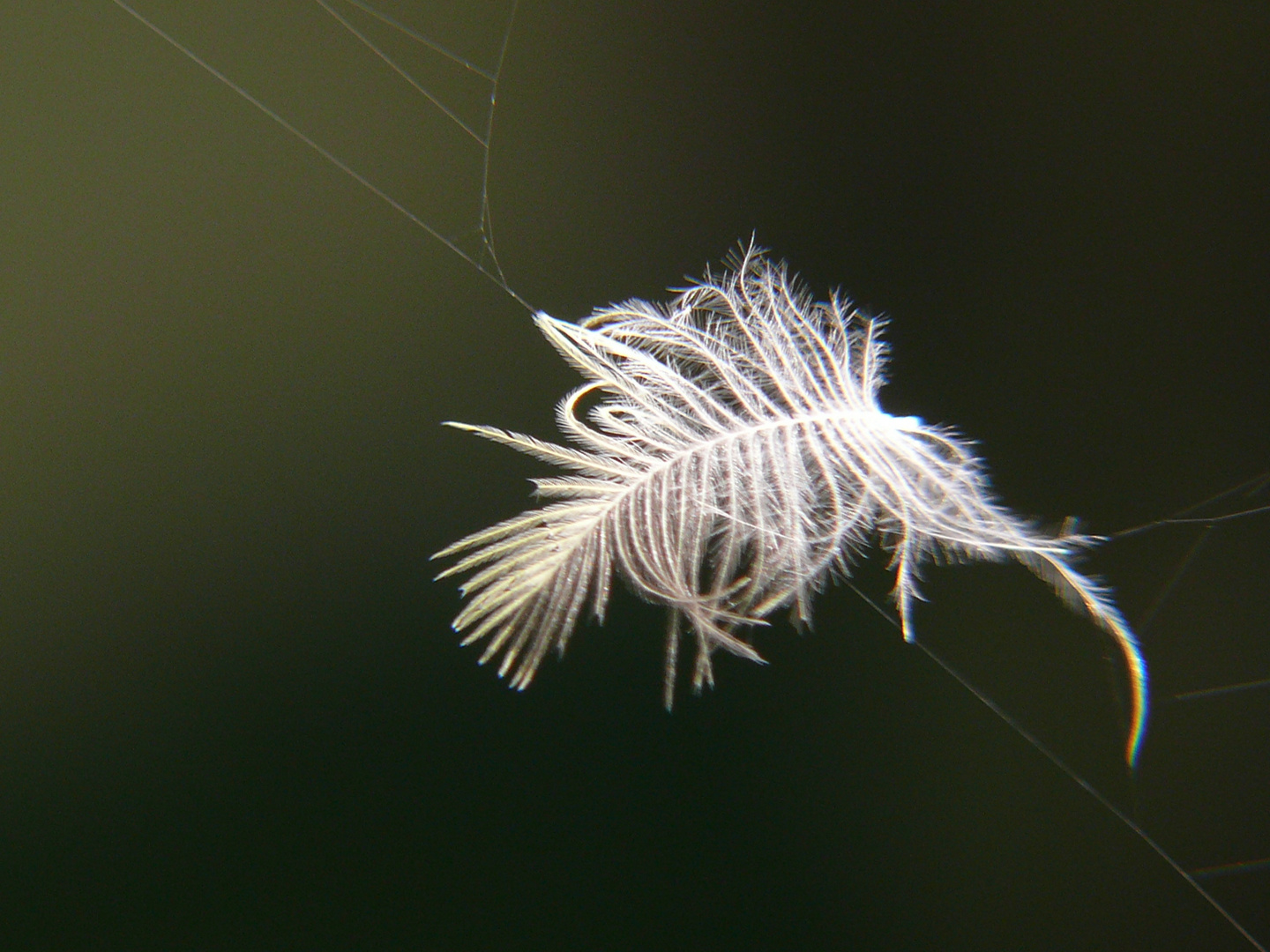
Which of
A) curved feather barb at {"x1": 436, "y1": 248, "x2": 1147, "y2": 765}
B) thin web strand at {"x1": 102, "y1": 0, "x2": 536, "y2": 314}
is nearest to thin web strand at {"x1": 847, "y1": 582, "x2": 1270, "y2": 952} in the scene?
curved feather barb at {"x1": 436, "y1": 248, "x2": 1147, "y2": 765}

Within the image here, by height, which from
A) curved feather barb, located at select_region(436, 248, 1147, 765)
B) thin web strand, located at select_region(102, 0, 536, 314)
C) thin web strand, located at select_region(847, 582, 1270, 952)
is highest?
thin web strand, located at select_region(102, 0, 536, 314)

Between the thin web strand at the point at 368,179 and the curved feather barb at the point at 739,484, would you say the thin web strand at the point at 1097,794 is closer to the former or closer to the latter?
the curved feather barb at the point at 739,484

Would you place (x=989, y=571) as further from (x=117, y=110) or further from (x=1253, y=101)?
(x=117, y=110)

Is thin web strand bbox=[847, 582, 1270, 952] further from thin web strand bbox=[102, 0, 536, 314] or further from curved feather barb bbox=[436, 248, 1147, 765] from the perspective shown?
thin web strand bbox=[102, 0, 536, 314]

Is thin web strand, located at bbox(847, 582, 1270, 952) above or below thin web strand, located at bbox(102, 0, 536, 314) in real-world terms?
below

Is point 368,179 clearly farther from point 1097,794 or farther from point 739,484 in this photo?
point 1097,794

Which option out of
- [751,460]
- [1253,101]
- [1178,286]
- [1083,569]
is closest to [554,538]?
[751,460]

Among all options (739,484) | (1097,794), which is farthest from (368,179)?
(1097,794)

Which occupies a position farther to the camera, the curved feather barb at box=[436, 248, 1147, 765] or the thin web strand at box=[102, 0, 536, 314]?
the thin web strand at box=[102, 0, 536, 314]
